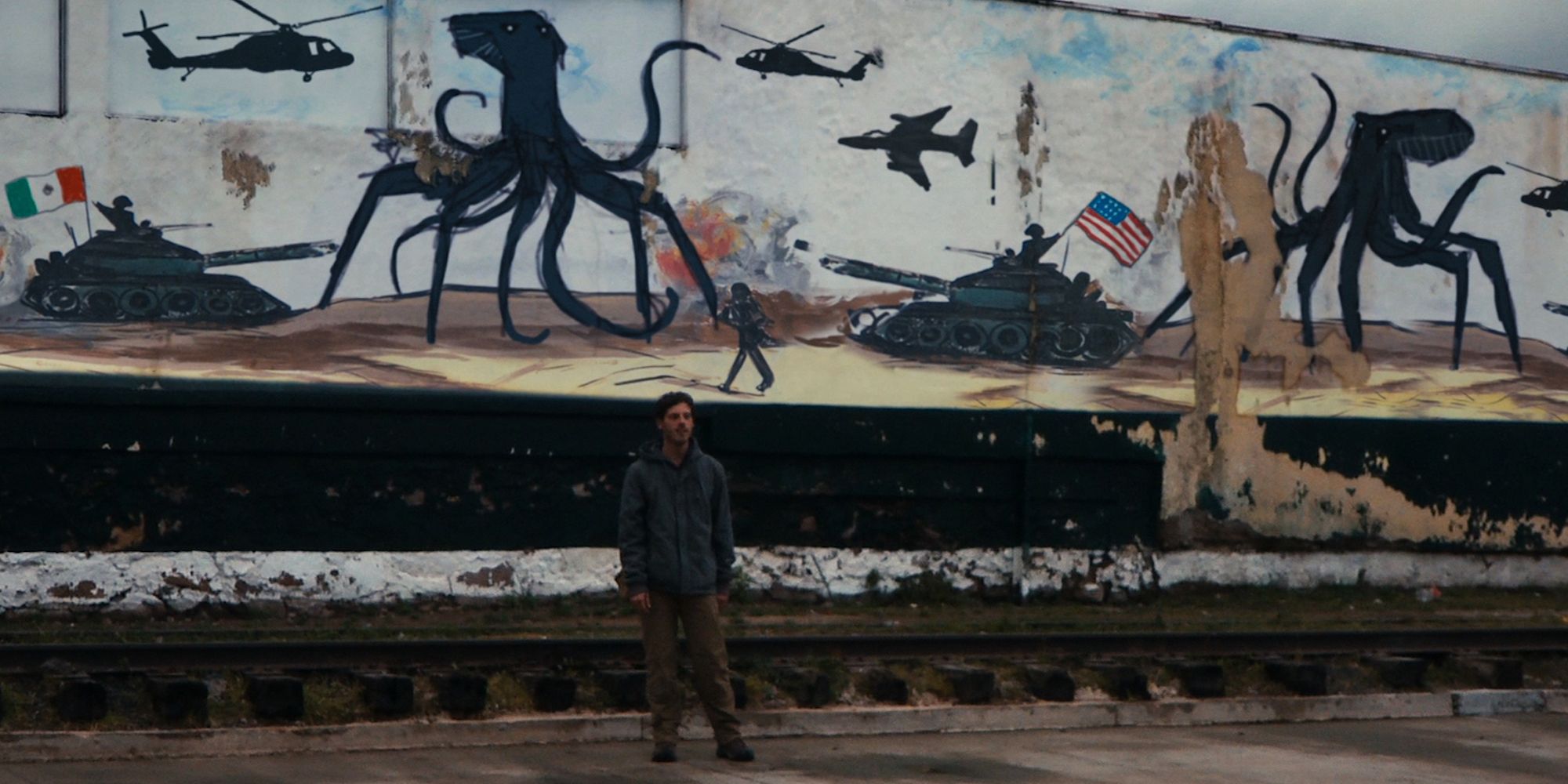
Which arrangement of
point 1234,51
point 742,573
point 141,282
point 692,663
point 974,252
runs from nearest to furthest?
1. point 692,663
2. point 141,282
3. point 742,573
4. point 974,252
5. point 1234,51

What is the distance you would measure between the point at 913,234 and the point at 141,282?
6.11m

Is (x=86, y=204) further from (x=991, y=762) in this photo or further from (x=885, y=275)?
(x=991, y=762)

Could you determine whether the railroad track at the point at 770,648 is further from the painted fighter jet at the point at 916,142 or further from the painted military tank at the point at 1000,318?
the painted fighter jet at the point at 916,142

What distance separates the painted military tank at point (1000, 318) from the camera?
1590 centimetres

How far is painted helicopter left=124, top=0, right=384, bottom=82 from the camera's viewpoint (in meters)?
14.0

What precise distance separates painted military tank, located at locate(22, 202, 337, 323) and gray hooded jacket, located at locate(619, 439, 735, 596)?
6289 mm

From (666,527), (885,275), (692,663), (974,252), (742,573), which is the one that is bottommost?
(742,573)

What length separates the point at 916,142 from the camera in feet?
52.9

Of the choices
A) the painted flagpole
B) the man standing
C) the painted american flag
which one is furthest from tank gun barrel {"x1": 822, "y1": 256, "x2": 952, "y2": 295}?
the man standing

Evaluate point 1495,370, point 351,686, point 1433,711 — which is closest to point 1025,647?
point 1433,711

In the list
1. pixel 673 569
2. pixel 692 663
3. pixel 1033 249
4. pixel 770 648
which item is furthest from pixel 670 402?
pixel 1033 249

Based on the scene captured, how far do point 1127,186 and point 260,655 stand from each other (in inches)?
360

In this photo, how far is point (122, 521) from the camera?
13.9 meters

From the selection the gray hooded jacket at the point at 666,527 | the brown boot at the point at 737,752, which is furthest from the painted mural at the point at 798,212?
the brown boot at the point at 737,752
